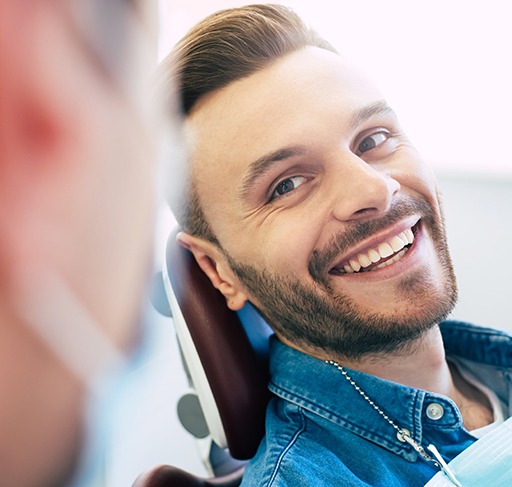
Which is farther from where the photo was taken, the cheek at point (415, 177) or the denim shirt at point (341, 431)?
the cheek at point (415, 177)

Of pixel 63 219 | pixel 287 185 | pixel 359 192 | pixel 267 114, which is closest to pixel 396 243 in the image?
pixel 359 192

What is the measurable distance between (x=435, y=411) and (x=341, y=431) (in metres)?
0.18

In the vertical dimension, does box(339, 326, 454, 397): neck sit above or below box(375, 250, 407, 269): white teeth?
below

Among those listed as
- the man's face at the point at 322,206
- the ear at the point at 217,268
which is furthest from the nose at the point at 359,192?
the ear at the point at 217,268

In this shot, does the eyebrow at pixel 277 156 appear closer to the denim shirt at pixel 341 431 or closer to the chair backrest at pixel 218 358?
the chair backrest at pixel 218 358

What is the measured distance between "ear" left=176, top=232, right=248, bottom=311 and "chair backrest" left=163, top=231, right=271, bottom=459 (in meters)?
0.02

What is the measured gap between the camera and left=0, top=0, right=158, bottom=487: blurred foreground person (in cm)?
32

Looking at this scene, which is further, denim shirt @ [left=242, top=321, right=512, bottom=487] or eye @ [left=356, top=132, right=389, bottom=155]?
eye @ [left=356, top=132, right=389, bottom=155]

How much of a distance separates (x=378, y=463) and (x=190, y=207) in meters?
0.64

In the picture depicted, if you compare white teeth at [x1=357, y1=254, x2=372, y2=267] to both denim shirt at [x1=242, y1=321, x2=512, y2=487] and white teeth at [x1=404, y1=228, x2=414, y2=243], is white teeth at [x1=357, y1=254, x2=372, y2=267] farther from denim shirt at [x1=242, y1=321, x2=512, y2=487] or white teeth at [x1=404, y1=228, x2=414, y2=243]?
denim shirt at [x1=242, y1=321, x2=512, y2=487]

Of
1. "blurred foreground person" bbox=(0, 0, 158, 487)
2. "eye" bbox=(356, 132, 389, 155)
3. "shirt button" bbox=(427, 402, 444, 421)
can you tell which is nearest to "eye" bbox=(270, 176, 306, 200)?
"eye" bbox=(356, 132, 389, 155)

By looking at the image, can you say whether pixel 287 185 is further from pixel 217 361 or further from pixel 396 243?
pixel 217 361

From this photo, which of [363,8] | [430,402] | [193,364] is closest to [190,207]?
[193,364]

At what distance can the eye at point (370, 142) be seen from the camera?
42.5 inches
